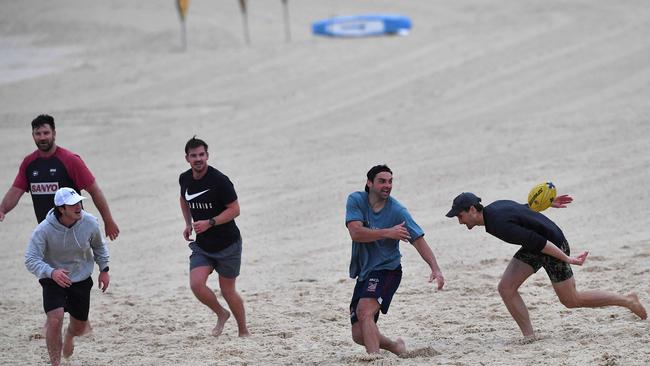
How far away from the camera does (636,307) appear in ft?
28.2

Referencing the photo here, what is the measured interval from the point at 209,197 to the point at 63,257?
1342mm

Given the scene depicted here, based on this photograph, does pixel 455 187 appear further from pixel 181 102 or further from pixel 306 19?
pixel 306 19

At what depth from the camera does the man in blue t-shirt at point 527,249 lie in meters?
8.00

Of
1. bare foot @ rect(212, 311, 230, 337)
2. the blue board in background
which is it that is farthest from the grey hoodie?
the blue board in background

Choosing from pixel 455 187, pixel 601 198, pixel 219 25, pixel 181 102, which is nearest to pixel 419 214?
pixel 455 187

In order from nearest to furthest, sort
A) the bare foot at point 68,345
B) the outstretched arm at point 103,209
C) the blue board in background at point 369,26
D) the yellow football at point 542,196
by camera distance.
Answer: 1. the yellow football at point 542,196
2. the bare foot at point 68,345
3. the outstretched arm at point 103,209
4. the blue board in background at point 369,26

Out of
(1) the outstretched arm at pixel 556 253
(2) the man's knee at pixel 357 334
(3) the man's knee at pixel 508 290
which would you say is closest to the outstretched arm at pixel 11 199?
(2) the man's knee at pixel 357 334

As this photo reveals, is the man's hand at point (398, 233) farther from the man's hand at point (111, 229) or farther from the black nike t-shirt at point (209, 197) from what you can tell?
the man's hand at point (111, 229)

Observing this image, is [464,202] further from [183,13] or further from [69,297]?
[183,13]

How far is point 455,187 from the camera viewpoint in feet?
49.9

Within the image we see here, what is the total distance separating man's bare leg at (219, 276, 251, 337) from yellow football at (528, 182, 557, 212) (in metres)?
2.69

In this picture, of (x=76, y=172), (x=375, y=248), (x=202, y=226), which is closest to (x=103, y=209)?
(x=76, y=172)

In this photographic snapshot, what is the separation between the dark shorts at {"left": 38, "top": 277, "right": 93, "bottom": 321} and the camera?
8.20 m

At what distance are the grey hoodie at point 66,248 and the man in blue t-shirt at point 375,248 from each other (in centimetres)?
201
